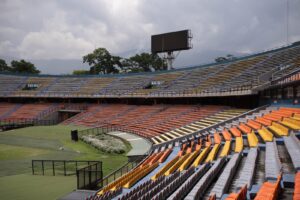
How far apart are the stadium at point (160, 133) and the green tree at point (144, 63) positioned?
103 feet

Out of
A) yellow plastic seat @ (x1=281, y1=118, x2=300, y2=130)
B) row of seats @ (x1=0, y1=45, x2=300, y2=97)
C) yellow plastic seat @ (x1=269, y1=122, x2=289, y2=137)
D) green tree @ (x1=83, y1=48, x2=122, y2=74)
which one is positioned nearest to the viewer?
yellow plastic seat @ (x1=269, y1=122, x2=289, y2=137)

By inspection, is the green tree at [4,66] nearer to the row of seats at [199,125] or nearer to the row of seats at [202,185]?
the row of seats at [199,125]

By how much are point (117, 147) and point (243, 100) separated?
47.6 ft

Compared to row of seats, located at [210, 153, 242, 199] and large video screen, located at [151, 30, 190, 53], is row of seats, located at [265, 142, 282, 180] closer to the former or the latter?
row of seats, located at [210, 153, 242, 199]

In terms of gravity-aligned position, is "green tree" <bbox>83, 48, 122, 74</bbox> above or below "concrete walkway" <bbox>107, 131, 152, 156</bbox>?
above

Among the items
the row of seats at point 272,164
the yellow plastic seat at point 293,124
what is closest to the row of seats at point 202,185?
the row of seats at point 272,164

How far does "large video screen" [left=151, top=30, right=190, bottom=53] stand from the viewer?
48.5m

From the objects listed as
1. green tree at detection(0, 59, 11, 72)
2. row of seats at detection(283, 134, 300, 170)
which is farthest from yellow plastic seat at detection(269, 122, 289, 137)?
green tree at detection(0, 59, 11, 72)

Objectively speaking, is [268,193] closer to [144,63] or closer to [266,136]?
[266,136]

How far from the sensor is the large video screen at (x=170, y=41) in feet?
159

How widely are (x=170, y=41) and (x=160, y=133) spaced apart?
84.8 feet

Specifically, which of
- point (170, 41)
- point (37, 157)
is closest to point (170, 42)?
point (170, 41)

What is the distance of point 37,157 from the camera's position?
2144 cm

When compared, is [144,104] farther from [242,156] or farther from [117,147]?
[242,156]
